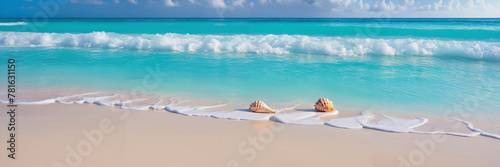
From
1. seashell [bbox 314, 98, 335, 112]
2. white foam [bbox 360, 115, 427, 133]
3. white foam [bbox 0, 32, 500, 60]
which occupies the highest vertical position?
white foam [bbox 0, 32, 500, 60]

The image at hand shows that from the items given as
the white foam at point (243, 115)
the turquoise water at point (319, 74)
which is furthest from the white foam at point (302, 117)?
the turquoise water at point (319, 74)

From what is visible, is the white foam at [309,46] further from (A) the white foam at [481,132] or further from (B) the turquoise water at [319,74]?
(A) the white foam at [481,132]

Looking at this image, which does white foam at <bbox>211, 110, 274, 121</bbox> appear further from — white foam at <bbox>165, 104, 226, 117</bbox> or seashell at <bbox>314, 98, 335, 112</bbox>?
seashell at <bbox>314, 98, 335, 112</bbox>

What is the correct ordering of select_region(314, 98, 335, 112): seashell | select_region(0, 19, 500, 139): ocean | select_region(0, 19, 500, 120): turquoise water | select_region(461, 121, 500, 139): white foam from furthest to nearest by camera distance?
select_region(0, 19, 500, 120): turquoise water < select_region(314, 98, 335, 112): seashell < select_region(0, 19, 500, 139): ocean < select_region(461, 121, 500, 139): white foam

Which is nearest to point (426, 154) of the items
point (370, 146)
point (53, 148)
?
point (370, 146)

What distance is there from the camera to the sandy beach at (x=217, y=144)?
10.9ft

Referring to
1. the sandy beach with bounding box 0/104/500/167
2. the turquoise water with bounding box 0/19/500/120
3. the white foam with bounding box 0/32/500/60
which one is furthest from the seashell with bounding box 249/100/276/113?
the white foam with bounding box 0/32/500/60

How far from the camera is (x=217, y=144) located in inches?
147

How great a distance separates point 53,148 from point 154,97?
2485 millimetres

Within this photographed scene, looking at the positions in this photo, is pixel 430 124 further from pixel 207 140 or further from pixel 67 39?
pixel 67 39

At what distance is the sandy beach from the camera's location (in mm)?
3314

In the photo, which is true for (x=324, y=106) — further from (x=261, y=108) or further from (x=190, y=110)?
(x=190, y=110)

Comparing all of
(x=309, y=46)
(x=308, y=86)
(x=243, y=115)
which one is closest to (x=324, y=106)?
(x=243, y=115)

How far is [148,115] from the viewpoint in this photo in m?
4.87
